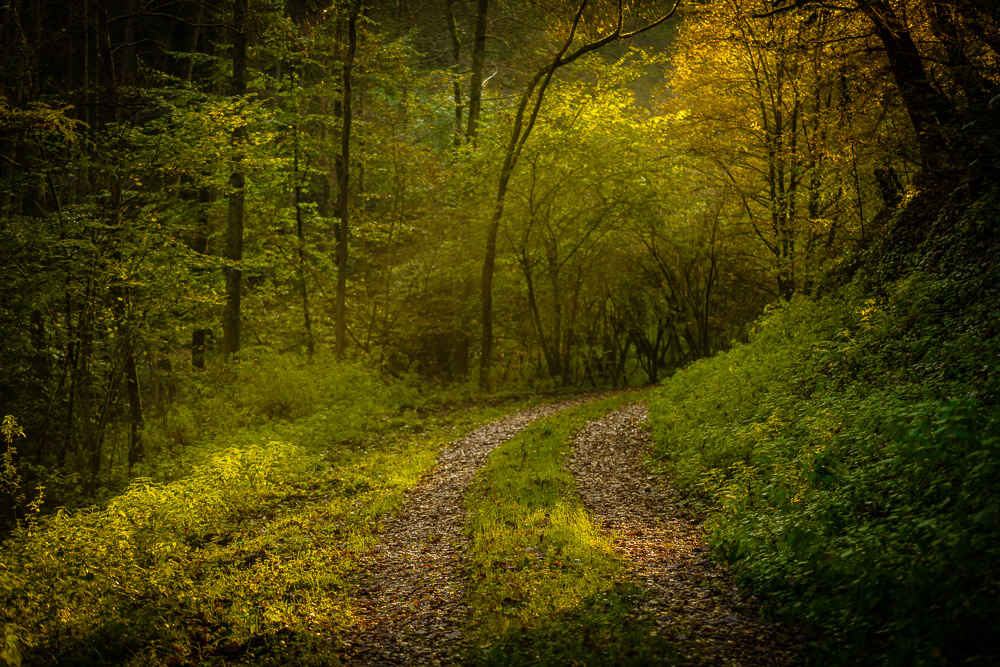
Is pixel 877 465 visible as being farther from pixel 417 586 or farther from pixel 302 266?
pixel 302 266

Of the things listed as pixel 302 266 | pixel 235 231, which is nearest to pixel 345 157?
pixel 235 231

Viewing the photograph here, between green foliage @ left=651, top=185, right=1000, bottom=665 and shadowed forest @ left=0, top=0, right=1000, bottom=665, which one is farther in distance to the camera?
shadowed forest @ left=0, top=0, right=1000, bottom=665

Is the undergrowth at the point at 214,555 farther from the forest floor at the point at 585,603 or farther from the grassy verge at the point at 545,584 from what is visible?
the grassy verge at the point at 545,584

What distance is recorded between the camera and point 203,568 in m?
7.36

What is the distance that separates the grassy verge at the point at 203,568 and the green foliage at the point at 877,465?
4.19 metres

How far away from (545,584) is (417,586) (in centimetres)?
144

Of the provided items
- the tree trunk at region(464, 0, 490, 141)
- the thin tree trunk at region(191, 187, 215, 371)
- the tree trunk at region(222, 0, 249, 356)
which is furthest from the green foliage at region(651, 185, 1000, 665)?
the tree trunk at region(464, 0, 490, 141)

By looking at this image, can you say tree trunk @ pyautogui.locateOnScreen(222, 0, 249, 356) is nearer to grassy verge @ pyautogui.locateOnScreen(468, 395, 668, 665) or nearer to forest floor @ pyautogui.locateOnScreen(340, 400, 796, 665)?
forest floor @ pyautogui.locateOnScreen(340, 400, 796, 665)

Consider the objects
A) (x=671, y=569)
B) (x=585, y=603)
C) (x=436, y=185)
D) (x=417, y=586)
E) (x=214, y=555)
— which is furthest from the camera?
(x=436, y=185)

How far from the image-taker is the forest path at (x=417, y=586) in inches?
228

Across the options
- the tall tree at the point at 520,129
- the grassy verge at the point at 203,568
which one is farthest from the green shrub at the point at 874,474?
the tall tree at the point at 520,129

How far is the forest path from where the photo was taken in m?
5.79

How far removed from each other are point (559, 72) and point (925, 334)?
17.4 m

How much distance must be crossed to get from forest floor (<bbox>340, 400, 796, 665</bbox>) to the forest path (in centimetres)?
1
